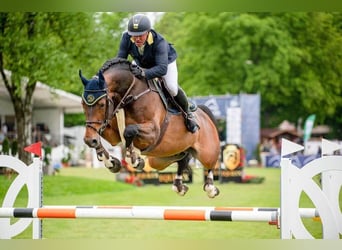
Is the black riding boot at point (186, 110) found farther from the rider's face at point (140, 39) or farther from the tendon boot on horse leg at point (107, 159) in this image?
the tendon boot on horse leg at point (107, 159)

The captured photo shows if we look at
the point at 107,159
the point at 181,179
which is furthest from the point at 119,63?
the point at 181,179

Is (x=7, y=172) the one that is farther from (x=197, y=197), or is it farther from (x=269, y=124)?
(x=269, y=124)

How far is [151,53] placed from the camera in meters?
4.95

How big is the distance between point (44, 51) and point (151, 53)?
7511mm

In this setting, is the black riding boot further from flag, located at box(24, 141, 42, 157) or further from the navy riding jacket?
flag, located at box(24, 141, 42, 157)

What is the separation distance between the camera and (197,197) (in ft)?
37.4

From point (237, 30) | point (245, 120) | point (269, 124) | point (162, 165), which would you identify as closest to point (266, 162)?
point (245, 120)

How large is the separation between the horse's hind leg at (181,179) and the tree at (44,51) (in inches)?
266

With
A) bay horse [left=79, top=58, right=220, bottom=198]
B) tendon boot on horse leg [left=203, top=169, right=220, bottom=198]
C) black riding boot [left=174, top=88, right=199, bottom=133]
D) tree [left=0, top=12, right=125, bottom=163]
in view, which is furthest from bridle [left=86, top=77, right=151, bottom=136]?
tree [left=0, top=12, right=125, bottom=163]

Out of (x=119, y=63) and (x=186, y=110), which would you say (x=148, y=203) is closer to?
(x=186, y=110)

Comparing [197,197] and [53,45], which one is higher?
[53,45]

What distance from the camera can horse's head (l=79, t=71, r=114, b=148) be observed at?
4.45 metres

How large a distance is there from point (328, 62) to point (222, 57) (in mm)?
4647

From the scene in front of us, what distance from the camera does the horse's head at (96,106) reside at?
445 centimetres
